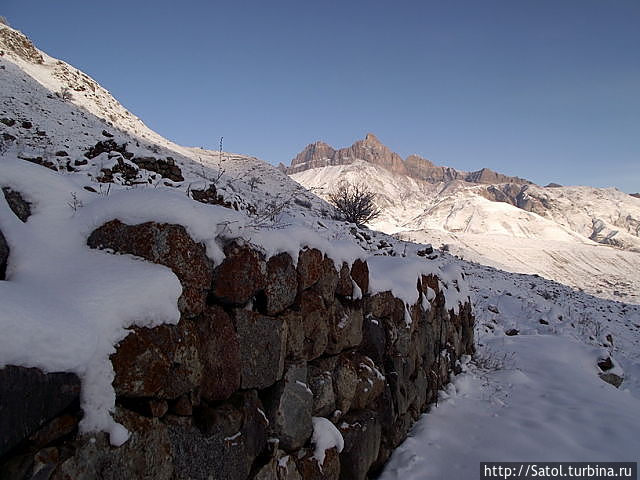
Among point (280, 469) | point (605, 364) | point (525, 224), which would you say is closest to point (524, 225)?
point (525, 224)

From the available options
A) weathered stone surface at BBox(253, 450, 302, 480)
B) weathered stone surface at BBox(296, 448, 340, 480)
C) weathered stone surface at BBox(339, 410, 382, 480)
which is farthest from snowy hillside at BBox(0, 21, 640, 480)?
weathered stone surface at BBox(253, 450, 302, 480)

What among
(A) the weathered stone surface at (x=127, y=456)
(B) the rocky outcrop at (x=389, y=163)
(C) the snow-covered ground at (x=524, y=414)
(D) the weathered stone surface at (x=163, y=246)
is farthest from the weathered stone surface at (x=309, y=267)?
(B) the rocky outcrop at (x=389, y=163)

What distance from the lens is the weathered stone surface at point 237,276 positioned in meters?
2.03

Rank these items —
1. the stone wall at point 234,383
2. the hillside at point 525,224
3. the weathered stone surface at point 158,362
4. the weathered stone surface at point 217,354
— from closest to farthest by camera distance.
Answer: the stone wall at point 234,383, the weathered stone surface at point 158,362, the weathered stone surface at point 217,354, the hillside at point 525,224

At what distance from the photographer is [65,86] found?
21359 millimetres

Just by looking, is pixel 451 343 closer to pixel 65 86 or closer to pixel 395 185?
pixel 65 86

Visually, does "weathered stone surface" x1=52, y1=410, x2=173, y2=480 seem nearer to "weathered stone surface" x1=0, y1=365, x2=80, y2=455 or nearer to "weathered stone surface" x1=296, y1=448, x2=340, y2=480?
"weathered stone surface" x1=0, y1=365, x2=80, y2=455

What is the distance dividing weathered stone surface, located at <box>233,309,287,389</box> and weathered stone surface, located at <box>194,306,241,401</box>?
50 millimetres

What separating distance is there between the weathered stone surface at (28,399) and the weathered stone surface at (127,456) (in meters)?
0.17

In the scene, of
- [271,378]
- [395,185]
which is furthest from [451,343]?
[395,185]

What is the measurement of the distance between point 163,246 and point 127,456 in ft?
Result: 2.82

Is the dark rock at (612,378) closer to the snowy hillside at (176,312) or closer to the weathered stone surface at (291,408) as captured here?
the snowy hillside at (176,312)

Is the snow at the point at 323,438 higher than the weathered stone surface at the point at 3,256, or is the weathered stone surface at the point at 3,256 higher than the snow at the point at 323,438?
the weathered stone surface at the point at 3,256

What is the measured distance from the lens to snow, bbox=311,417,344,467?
2604mm
